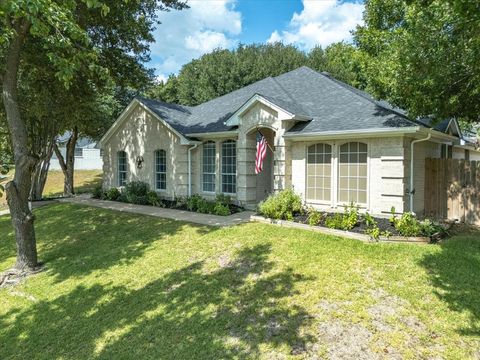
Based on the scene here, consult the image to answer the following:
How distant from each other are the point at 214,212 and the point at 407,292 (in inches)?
304

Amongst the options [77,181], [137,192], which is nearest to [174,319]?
[137,192]

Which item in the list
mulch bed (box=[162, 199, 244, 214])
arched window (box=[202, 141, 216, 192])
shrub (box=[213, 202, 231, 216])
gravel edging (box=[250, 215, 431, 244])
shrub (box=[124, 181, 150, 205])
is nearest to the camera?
gravel edging (box=[250, 215, 431, 244])

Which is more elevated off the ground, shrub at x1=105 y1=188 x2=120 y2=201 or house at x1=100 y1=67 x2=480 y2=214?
house at x1=100 y1=67 x2=480 y2=214

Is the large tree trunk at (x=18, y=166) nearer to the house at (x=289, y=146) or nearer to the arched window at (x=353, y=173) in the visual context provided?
the house at (x=289, y=146)

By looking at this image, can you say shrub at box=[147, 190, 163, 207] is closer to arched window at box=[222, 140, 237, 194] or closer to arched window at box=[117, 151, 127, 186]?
arched window at box=[222, 140, 237, 194]

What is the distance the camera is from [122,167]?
60.0 feet

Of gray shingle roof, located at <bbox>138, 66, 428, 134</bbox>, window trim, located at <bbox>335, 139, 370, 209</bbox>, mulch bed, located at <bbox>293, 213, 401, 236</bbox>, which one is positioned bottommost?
mulch bed, located at <bbox>293, 213, 401, 236</bbox>

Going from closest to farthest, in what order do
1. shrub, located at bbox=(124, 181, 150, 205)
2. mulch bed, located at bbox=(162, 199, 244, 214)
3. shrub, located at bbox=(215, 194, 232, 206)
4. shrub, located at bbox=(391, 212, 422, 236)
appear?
shrub, located at bbox=(391, 212, 422, 236), mulch bed, located at bbox=(162, 199, 244, 214), shrub, located at bbox=(215, 194, 232, 206), shrub, located at bbox=(124, 181, 150, 205)

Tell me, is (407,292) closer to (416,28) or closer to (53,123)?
(416,28)

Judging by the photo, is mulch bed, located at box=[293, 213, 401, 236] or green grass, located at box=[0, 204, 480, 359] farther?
mulch bed, located at box=[293, 213, 401, 236]

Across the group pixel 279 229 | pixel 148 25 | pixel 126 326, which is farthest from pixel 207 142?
pixel 126 326

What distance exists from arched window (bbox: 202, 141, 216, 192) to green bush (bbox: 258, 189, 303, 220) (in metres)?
4.26

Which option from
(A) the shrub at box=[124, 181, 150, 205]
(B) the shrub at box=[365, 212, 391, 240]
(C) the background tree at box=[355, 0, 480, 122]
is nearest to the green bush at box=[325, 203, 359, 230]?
(B) the shrub at box=[365, 212, 391, 240]

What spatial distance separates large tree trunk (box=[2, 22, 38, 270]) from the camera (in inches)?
358
